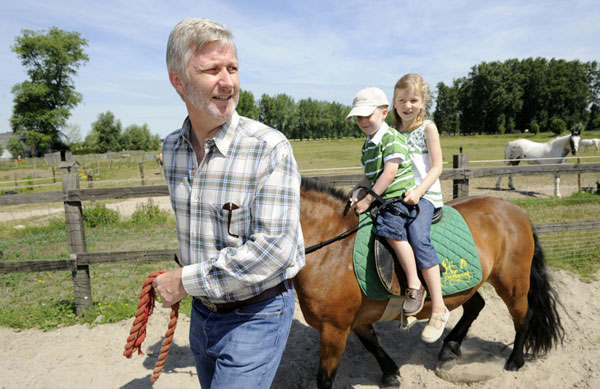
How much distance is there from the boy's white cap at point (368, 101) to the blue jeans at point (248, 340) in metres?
1.50

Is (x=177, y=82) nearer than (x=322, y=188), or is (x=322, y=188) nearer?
(x=177, y=82)

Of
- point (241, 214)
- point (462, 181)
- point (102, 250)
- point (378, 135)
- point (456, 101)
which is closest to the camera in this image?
point (241, 214)

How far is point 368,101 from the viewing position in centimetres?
Answer: 261

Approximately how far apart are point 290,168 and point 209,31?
1.92 ft

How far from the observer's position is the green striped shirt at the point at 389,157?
8.41 ft

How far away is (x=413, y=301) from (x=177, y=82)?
229 cm

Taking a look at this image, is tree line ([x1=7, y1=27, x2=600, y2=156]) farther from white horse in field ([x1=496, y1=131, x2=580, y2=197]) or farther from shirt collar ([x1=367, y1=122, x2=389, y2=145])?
shirt collar ([x1=367, y1=122, x2=389, y2=145])

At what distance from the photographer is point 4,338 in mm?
4160

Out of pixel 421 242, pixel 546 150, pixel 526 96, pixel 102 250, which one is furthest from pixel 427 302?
pixel 526 96

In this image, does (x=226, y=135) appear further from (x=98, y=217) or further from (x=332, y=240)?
(x=98, y=217)

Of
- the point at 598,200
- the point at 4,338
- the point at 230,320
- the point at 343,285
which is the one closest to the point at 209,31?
the point at 230,320

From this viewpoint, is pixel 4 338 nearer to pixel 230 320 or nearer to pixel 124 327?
pixel 124 327

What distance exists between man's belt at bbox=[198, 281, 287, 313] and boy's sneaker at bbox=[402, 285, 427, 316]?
1550 mm

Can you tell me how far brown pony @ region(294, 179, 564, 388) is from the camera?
2641 millimetres
